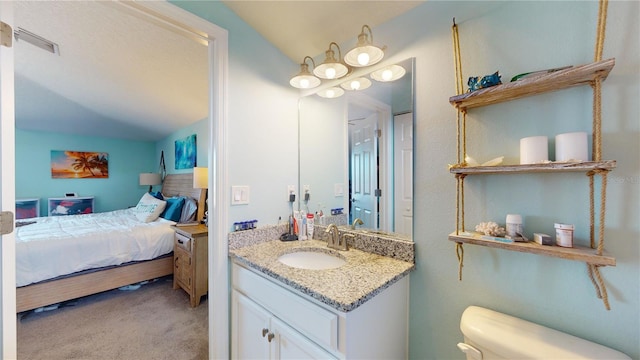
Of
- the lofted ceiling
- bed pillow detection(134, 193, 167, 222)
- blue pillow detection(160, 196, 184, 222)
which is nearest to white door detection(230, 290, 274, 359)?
the lofted ceiling

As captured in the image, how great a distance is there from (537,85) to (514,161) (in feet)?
0.92

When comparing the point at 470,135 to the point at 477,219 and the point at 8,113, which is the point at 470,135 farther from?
the point at 8,113

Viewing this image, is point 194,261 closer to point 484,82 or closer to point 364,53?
point 364,53

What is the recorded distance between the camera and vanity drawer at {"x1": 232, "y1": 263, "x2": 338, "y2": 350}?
0.86 metres

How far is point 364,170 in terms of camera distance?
1.49 meters

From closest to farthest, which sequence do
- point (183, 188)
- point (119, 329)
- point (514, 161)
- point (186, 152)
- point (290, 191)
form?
point (514, 161), point (290, 191), point (119, 329), point (183, 188), point (186, 152)

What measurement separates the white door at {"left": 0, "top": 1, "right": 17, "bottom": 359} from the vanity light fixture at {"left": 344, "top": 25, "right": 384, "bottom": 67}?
1345mm

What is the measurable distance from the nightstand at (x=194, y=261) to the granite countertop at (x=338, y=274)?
1.10 metres

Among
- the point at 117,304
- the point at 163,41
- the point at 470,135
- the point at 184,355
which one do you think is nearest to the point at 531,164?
the point at 470,135

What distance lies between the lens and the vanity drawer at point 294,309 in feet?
2.81

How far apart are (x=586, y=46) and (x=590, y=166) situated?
0.45 metres

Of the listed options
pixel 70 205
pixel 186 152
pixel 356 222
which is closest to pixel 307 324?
pixel 356 222

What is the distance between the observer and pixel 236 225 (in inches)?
55.9

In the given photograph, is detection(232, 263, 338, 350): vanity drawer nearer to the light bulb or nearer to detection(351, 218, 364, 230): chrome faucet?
detection(351, 218, 364, 230): chrome faucet
